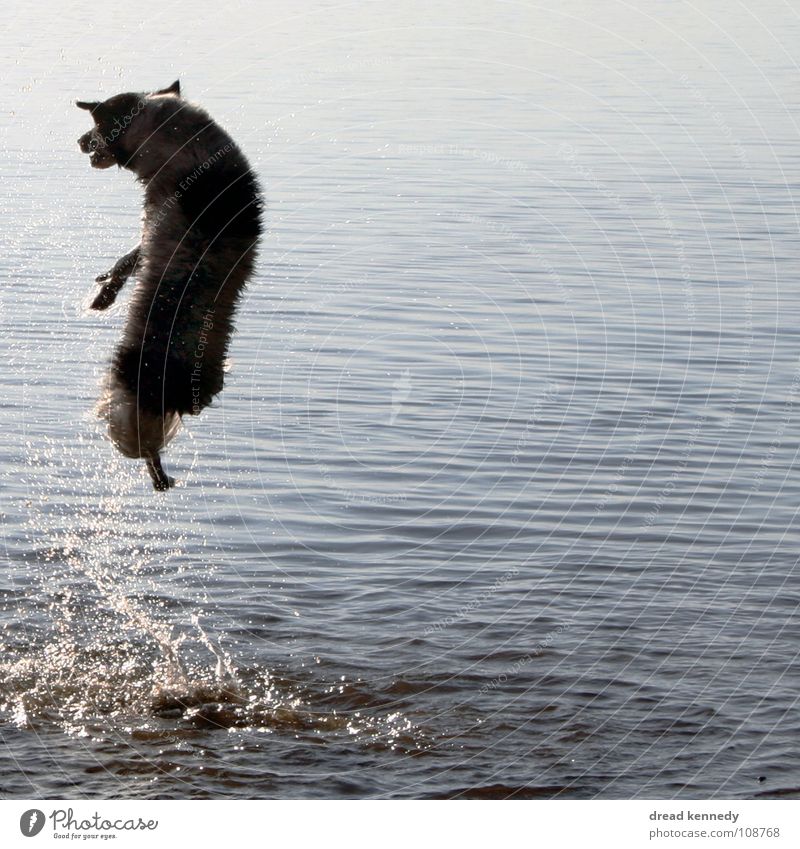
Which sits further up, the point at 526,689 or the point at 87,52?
the point at 87,52

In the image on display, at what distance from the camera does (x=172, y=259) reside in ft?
27.3

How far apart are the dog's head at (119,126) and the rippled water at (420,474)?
124cm

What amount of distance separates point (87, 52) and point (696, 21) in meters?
12.8

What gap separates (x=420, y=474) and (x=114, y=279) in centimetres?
514

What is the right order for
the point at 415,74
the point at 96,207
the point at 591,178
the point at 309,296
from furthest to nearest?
the point at 415,74, the point at 591,178, the point at 96,207, the point at 309,296

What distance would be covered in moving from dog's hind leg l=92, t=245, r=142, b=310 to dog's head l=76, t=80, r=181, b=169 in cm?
56

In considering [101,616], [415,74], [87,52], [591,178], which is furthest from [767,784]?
[87,52]

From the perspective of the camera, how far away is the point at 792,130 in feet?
91.7

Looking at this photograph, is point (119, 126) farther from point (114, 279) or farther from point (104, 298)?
point (104, 298)

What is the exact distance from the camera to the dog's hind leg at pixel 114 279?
8.52 meters
